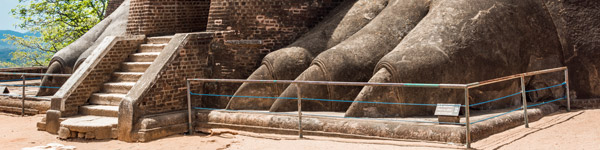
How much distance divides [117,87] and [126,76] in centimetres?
30

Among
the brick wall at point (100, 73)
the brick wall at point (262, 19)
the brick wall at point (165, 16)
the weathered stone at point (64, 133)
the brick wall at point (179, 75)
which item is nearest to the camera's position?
the weathered stone at point (64, 133)

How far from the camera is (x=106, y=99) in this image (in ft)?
38.7

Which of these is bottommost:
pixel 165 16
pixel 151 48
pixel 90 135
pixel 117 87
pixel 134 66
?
pixel 90 135

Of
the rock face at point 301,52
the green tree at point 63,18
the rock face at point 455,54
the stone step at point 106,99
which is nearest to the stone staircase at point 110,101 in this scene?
the stone step at point 106,99

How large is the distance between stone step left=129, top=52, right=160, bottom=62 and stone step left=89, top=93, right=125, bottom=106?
3.30ft

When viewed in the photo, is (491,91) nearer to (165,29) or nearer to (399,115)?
(399,115)

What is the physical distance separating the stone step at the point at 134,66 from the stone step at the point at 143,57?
20 cm

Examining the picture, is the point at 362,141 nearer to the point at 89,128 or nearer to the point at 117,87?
the point at 89,128

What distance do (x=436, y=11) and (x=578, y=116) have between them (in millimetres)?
2858

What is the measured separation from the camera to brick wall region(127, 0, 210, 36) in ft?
44.1

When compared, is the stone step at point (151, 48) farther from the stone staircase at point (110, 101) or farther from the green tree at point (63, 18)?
the green tree at point (63, 18)

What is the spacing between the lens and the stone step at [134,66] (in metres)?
12.2

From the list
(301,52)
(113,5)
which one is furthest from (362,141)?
(113,5)

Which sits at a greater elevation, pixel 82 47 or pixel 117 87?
pixel 82 47
